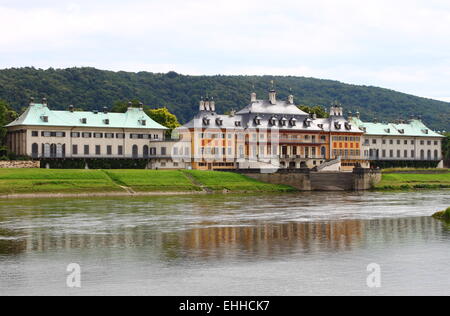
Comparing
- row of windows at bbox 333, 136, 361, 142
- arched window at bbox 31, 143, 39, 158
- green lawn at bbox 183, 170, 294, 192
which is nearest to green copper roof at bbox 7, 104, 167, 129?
arched window at bbox 31, 143, 39, 158

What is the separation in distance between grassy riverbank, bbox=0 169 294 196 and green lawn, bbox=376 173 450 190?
615 inches

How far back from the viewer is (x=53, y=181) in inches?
3241

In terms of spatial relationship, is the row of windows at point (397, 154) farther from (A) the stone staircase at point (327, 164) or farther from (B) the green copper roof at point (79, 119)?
(B) the green copper roof at point (79, 119)

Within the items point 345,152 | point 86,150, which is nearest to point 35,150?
point 86,150

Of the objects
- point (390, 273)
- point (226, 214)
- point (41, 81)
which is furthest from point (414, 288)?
point (41, 81)

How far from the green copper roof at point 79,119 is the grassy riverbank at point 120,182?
16.3 meters

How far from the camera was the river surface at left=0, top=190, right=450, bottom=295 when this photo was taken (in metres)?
25.8

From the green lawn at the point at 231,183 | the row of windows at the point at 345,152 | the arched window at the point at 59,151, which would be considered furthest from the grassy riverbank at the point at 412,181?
the arched window at the point at 59,151

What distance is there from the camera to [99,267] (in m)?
29.7

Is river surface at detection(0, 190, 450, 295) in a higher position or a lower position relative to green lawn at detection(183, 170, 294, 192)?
lower

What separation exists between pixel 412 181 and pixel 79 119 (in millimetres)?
51425

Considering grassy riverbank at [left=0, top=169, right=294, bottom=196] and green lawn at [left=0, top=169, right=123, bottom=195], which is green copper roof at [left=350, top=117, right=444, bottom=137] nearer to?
grassy riverbank at [left=0, top=169, right=294, bottom=196]

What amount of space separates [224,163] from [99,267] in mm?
86645
